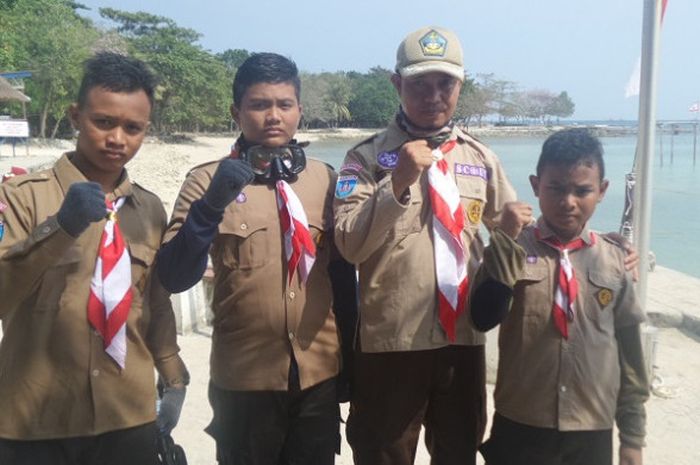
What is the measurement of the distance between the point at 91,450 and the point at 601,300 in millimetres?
1744

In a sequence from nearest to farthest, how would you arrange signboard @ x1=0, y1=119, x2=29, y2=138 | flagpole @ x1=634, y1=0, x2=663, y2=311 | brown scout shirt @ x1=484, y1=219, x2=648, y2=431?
brown scout shirt @ x1=484, y1=219, x2=648, y2=431
flagpole @ x1=634, y1=0, x2=663, y2=311
signboard @ x1=0, y1=119, x2=29, y2=138

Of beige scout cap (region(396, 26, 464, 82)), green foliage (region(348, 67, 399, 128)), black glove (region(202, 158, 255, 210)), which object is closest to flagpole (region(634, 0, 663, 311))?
beige scout cap (region(396, 26, 464, 82))

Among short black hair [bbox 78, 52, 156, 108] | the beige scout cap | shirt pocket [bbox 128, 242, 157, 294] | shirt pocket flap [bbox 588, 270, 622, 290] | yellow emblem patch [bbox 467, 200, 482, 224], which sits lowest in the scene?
shirt pocket flap [bbox 588, 270, 622, 290]

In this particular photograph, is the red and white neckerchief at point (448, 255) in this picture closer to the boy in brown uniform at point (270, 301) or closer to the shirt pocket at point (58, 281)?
the boy in brown uniform at point (270, 301)

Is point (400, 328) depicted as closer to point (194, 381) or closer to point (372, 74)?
point (194, 381)

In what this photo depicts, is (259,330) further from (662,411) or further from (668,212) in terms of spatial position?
(668,212)

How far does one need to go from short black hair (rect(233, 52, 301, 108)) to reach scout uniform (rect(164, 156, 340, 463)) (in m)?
0.35

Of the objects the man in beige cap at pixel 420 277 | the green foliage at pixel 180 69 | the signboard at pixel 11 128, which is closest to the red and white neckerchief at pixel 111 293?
the man in beige cap at pixel 420 277

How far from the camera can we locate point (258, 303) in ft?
7.43

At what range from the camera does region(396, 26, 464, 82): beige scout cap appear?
231 cm

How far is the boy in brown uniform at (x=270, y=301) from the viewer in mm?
2270

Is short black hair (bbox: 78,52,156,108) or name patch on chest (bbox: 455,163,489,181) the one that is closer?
short black hair (bbox: 78,52,156,108)

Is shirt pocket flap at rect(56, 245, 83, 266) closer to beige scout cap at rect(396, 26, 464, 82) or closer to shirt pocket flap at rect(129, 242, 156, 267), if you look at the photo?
shirt pocket flap at rect(129, 242, 156, 267)

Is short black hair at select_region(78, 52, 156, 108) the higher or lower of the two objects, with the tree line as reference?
lower
